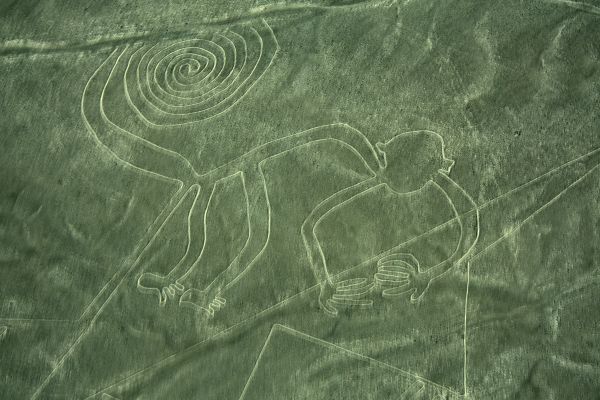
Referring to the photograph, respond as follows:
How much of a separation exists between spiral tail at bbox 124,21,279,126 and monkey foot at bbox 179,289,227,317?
1105 millimetres

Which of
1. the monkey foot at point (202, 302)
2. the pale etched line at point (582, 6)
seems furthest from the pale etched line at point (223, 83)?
the pale etched line at point (582, 6)

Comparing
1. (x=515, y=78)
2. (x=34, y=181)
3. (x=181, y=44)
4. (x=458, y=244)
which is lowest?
(x=458, y=244)

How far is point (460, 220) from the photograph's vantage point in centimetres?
386

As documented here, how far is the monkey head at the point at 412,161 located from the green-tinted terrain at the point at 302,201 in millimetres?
12

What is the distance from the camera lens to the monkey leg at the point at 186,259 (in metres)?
3.85

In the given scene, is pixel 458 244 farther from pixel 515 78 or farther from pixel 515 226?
pixel 515 78

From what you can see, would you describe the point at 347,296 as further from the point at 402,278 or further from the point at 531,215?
the point at 531,215

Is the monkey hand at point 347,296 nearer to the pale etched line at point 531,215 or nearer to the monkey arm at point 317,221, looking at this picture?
the monkey arm at point 317,221

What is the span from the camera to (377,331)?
3762 millimetres

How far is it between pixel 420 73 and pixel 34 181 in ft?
8.34

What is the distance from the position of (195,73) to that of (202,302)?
4.83 ft

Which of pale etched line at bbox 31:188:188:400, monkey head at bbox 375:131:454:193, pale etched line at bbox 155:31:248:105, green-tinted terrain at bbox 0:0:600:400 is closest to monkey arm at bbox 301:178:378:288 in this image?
green-tinted terrain at bbox 0:0:600:400

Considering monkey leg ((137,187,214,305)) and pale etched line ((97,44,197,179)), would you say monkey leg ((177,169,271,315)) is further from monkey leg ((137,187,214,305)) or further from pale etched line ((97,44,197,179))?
pale etched line ((97,44,197,179))

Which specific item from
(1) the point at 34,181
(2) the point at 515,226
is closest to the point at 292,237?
(2) the point at 515,226
